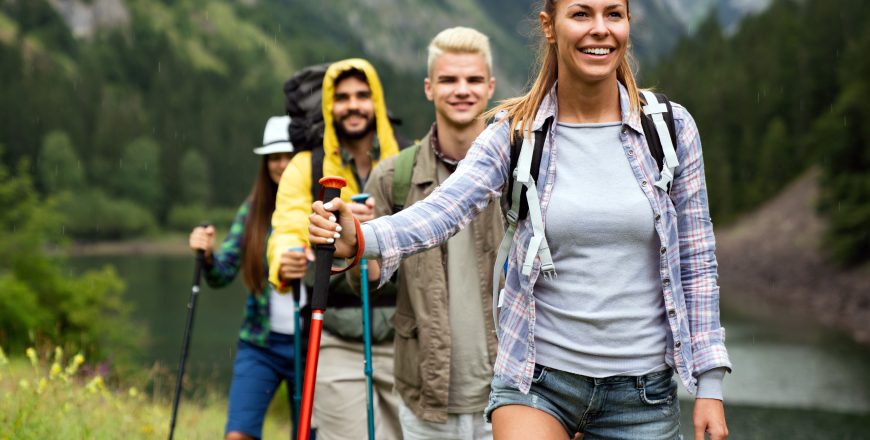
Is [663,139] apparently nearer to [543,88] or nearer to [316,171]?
[543,88]

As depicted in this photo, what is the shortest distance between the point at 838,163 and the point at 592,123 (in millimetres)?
54609

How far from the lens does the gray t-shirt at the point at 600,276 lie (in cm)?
269

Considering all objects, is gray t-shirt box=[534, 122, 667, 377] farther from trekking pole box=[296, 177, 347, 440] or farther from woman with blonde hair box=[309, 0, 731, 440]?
trekking pole box=[296, 177, 347, 440]

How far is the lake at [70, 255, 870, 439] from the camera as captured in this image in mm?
21609

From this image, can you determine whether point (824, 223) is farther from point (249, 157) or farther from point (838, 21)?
point (249, 157)

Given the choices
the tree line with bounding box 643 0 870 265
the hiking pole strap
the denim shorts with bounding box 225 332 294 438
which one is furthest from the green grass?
the tree line with bounding box 643 0 870 265

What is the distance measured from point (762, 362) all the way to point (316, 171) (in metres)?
27.1

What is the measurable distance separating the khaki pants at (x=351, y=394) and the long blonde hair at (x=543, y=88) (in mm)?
2142

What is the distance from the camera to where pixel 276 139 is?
255 inches

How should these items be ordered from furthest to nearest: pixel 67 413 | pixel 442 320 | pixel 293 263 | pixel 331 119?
pixel 67 413
pixel 331 119
pixel 293 263
pixel 442 320

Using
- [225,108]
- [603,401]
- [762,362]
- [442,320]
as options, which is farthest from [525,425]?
[225,108]

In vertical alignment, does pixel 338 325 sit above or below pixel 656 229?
below

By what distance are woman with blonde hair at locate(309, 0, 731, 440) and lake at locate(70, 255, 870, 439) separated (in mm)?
9747

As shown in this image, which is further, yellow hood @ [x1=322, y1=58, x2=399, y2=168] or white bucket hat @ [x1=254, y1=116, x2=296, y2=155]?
white bucket hat @ [x1=254, y1=116, x2=296, y2=155]
